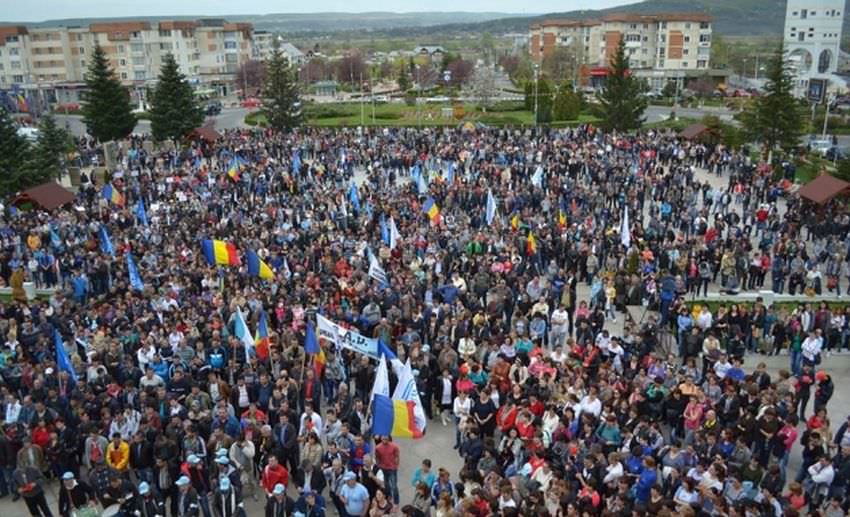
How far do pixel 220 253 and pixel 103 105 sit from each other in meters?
33.7

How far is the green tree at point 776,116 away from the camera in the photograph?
39844 mm

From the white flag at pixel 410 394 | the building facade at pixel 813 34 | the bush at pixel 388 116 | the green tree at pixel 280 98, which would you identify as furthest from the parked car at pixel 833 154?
the building facade at pixel 813 34

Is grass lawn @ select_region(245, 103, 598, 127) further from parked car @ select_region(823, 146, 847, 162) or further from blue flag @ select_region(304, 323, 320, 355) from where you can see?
blue flag @ select_region(304, 323, 320, 355)

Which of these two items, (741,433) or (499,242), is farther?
(499,242)

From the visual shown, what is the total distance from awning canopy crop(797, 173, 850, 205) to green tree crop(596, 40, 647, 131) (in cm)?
2501

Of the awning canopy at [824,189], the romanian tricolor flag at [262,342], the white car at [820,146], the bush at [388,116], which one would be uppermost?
the awning canopy at [824,189]

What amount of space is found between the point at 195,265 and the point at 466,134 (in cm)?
2748

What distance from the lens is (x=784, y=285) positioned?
20453mm

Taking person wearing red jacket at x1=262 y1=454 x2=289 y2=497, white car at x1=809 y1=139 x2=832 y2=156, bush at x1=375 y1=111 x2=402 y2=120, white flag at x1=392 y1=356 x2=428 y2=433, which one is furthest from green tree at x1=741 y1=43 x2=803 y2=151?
person wearing red jacket at x1=262 y1=454 x2=289 y2=497

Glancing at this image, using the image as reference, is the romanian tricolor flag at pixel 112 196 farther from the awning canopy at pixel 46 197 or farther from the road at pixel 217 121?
the road at pixel 217 121

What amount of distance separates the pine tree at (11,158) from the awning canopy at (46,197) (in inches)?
206

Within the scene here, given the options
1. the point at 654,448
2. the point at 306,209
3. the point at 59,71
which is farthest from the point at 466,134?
the point at 59,71

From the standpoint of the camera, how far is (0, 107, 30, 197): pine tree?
32906mm

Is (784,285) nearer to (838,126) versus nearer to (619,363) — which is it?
(619,363)
